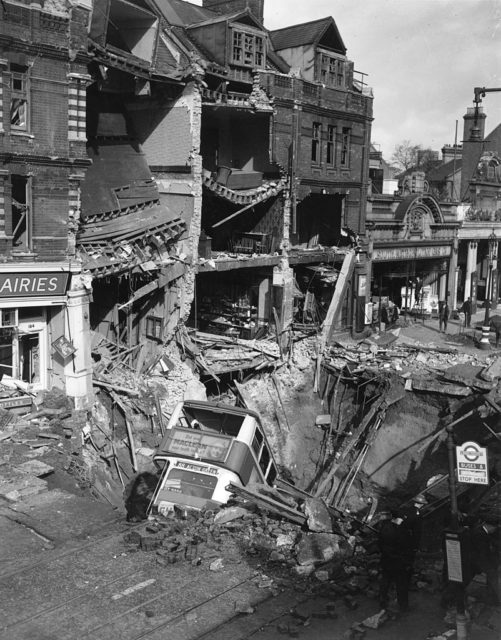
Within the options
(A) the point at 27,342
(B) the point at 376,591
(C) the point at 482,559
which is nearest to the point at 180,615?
(B) the point at 376,591

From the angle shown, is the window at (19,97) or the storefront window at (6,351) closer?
the window at (19,97)

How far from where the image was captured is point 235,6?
33.3 m

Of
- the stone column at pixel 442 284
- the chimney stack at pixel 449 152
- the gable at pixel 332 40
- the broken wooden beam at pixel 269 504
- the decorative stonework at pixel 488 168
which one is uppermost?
the gable at pixel 332 40

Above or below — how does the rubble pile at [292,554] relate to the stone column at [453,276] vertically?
below

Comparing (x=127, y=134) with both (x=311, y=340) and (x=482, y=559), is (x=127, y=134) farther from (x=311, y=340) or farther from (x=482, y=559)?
(x=482, y=559)

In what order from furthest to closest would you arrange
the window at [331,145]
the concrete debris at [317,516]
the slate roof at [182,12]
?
the window at [331,145]
the slate roof at [182,12]
the concrete debris at [317,516]

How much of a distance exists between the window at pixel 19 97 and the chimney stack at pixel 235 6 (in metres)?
15.0

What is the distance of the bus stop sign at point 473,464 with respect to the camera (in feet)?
30.3

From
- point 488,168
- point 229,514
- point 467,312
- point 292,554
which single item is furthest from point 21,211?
point 488,168

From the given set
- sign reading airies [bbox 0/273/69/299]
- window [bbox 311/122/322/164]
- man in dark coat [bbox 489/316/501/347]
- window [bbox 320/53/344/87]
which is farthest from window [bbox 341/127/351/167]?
sign reading airies [bbox 0/273/69/299]

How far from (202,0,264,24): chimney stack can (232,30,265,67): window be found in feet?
8.71

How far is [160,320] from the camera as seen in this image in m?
27.0

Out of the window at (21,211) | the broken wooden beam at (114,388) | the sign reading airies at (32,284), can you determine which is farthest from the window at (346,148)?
the window at (21,211)

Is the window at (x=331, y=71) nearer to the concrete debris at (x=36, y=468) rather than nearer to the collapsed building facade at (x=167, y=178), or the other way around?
the collapsed building facade at (x=167, y=178)
